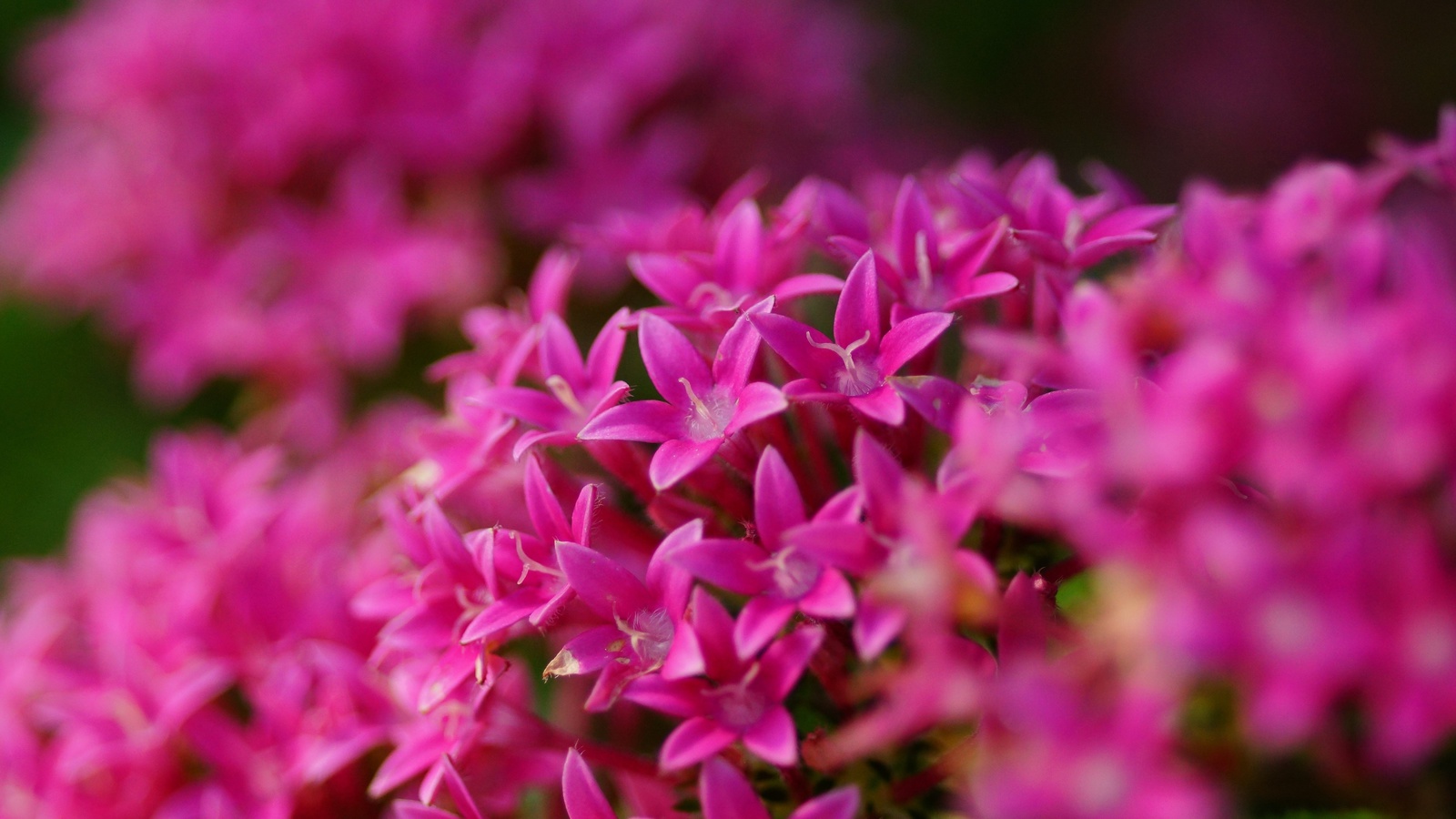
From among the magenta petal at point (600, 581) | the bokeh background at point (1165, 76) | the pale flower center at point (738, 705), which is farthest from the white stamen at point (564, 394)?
the bokeh background at point (1165, 76)

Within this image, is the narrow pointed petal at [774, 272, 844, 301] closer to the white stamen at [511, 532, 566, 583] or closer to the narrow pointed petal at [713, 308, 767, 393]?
the narrow pointed petal at [713, 308, 767, 393]

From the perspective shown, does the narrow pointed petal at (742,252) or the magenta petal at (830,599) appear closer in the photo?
the magenta petal at (830,599)

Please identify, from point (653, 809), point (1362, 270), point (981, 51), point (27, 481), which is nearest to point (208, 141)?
point (27, 481)

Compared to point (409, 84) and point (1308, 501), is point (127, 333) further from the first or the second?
point (1308, 501)

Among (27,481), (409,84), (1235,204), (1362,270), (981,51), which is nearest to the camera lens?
(1362,270)

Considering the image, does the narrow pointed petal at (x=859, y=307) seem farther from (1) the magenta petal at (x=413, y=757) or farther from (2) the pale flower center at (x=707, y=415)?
(1) the magenta petal at (x=413, y=757)

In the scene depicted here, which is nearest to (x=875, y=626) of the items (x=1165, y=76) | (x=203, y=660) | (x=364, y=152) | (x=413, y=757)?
(x=413, y=757)

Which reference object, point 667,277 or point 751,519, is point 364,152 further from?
point 751,519
